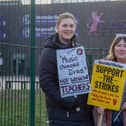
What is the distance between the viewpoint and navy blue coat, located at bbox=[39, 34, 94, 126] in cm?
497

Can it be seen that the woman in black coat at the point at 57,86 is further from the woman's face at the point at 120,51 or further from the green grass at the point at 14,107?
the green grass at the point at 14,107

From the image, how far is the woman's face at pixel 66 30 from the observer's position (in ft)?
16.6

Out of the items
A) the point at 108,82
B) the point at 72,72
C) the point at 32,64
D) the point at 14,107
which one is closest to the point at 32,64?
the point at 32,64

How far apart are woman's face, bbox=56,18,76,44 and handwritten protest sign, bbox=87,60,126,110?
482 mm

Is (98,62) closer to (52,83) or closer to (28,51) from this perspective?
(52,83)

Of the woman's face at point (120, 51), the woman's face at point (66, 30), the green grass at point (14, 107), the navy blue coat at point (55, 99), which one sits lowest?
the green grass at point (14, 107)

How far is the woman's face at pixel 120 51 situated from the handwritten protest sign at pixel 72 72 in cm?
36

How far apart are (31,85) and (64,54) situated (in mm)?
2022

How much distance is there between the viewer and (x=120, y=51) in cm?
538

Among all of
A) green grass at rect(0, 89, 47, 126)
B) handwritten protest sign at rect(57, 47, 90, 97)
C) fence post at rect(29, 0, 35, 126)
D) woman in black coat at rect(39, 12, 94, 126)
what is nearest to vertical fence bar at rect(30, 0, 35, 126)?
fence post at rect(29, 0, 35, 126)

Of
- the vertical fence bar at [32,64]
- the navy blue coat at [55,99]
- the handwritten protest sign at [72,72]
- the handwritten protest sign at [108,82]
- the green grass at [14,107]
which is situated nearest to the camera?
the navy blue coat at [55,99]

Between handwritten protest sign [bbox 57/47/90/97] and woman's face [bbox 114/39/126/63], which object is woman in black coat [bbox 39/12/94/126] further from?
woman's face [bbox 114/39/126/63]

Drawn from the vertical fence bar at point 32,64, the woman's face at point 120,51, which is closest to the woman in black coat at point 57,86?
the woman's face at point 120,51

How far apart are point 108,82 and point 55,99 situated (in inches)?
26.6
